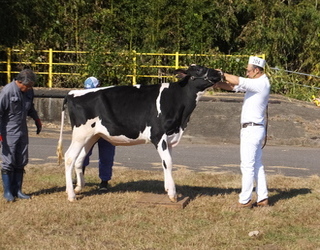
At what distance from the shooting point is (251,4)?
25.4 meters

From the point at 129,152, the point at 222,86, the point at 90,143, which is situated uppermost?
the point at 222,86

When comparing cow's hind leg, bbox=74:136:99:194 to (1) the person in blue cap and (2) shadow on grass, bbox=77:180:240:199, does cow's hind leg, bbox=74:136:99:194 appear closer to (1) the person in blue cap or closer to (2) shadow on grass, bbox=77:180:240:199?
(2) shadow on grass, bbox=77:180:240:199

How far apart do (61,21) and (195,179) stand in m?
14.8

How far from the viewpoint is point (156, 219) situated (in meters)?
9.06

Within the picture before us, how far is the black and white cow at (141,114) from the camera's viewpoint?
10.0 meters

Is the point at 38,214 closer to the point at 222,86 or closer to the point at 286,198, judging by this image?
the point at 222,86

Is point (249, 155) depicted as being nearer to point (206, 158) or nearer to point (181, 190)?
point (181, 190)

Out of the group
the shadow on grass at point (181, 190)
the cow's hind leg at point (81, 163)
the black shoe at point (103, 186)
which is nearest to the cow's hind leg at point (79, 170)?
the cow's hind leg at point (81, 163)

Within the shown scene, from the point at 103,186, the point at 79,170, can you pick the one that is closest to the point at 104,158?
the point at 103,186

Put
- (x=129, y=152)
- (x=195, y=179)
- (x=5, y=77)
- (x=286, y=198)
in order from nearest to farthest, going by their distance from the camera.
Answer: (x=286, y=198) → (x=195, y=179) → (x=129, y=152) → (x=5, y=77)

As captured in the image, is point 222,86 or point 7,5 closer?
point 222,86

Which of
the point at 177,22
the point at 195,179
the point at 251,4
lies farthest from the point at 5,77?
the point at 195,179

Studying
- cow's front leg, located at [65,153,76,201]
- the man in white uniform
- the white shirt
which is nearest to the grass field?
cow's front leg, located at [65,153,76,201]

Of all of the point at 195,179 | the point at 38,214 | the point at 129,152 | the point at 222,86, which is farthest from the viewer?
the point at 129,152
